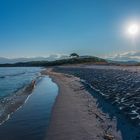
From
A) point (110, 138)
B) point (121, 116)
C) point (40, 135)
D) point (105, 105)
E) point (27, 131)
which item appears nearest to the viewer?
point (110, 138)

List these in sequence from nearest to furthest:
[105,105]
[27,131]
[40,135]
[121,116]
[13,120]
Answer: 1. [40,135]
2. [27,131]
3. [121,116]
4. [13,120]
5. [105,105]

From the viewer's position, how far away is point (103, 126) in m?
12.5

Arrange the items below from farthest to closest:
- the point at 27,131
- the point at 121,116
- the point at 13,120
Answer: the point at 13,120 < the point at 121,116 < the point at 27,131

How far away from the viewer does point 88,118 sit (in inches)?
563

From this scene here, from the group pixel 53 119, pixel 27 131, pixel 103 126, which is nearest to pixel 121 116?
pixel 103 126

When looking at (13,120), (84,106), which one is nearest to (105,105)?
(84,106)

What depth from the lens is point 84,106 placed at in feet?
58.8

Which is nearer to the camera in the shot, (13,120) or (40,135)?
(40,135)

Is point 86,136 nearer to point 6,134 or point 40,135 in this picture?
point 40,135

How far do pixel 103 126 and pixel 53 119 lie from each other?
11.0 feet

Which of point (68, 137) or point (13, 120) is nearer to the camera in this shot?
point (68, 137)

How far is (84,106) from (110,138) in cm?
735

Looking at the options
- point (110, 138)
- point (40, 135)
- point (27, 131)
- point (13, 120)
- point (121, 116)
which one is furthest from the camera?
point (13, 120)

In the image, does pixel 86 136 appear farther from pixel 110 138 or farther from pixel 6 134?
pixel 6 134
